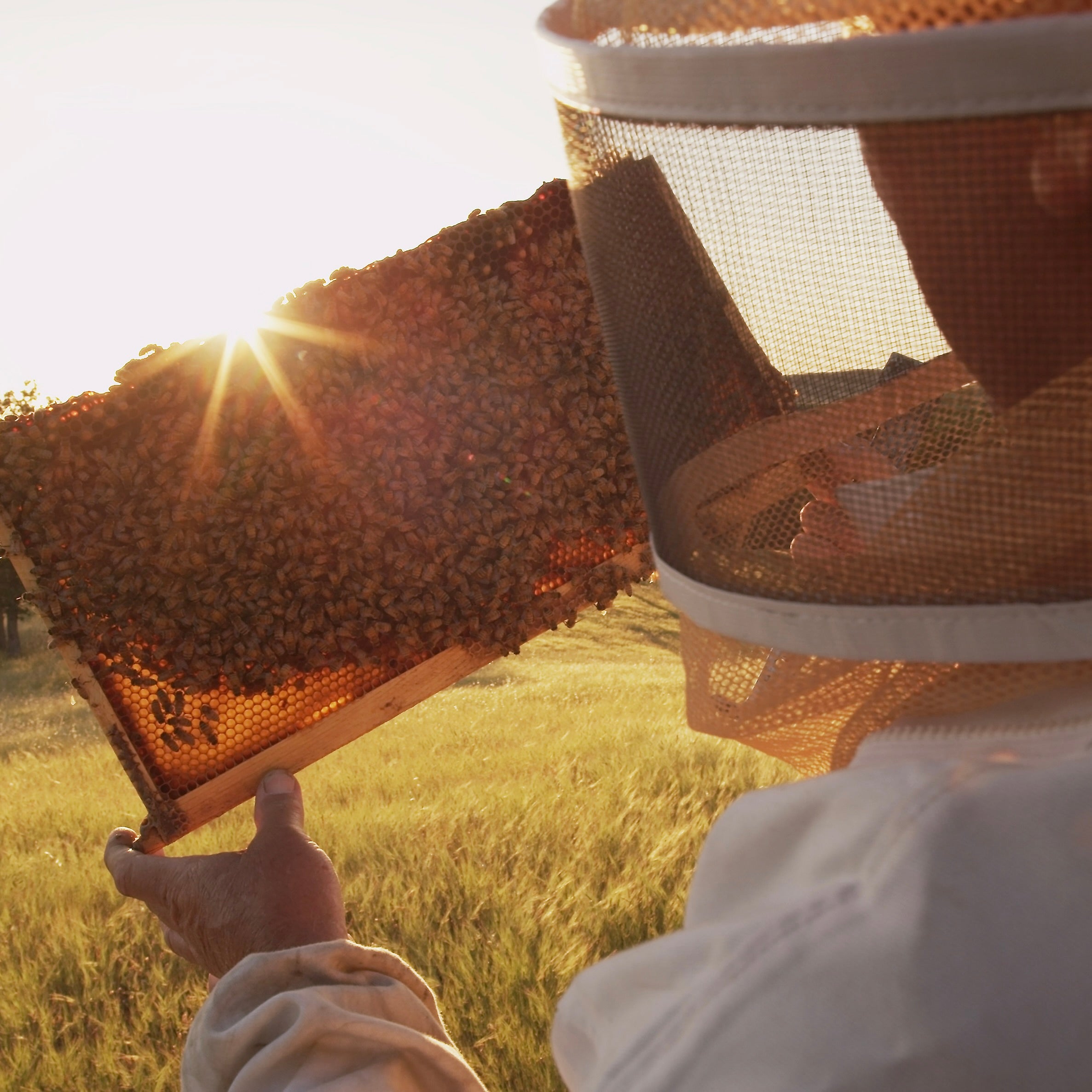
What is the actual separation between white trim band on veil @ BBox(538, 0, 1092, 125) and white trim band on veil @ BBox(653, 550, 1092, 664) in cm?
53

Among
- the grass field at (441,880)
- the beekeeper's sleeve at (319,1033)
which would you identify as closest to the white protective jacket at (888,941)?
the beekeeper's sleeve at (319,1033)

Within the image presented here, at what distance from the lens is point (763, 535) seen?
1442mm

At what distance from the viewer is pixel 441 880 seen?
158 inches

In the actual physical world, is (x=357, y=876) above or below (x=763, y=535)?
below

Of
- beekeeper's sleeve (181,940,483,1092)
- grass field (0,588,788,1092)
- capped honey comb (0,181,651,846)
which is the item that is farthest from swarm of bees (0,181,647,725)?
grass field (0,588,788,1092)

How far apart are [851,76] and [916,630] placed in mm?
622

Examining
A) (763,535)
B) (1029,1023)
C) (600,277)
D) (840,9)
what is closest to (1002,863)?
(1029,1023)

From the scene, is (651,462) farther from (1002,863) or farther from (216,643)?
(216,643)

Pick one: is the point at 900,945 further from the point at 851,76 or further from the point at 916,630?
the point at 851,76

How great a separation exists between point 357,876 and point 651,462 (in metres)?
3.14

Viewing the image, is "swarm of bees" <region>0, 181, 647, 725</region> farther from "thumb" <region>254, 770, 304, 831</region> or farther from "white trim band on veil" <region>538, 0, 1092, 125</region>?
"white trim band on veil" <region>538, 0, 1092, 125</region>

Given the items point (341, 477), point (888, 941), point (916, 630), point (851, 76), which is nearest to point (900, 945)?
point (888, 941)

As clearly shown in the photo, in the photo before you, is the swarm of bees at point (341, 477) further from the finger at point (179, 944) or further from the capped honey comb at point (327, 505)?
the finger at point (179, 944)

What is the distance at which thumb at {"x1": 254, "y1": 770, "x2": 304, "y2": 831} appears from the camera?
8.50 feet
